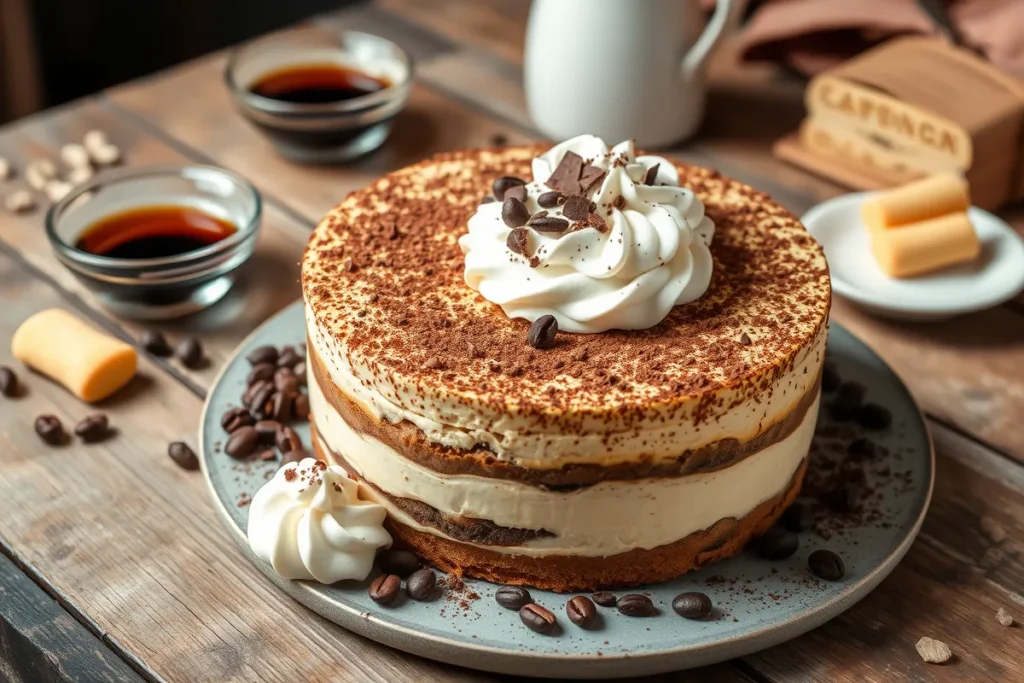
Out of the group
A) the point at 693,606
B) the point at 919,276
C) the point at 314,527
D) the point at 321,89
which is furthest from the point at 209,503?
the point at 919,276

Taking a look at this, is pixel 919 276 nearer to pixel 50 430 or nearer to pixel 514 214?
pixel 514 214

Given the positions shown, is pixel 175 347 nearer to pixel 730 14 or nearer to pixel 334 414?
pixel 334 414

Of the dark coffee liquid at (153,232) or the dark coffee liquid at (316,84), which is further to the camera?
the dark coffee liquid at (316,84)

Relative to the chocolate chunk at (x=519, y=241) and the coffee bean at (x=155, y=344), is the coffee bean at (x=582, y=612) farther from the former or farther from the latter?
the coffee bean at (x=155, y=344)

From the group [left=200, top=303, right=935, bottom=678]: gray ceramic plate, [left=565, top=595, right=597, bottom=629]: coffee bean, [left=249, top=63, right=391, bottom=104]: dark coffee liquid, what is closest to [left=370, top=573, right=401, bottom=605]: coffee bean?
[left=200, top=303, right=935, bottom=678]: gray ceramic plate

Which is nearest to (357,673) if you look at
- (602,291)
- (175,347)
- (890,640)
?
(602,291)

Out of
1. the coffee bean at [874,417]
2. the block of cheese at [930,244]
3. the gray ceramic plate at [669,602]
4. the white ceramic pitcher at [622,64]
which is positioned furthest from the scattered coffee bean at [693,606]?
the white ceramic pitcher at [622,64]
